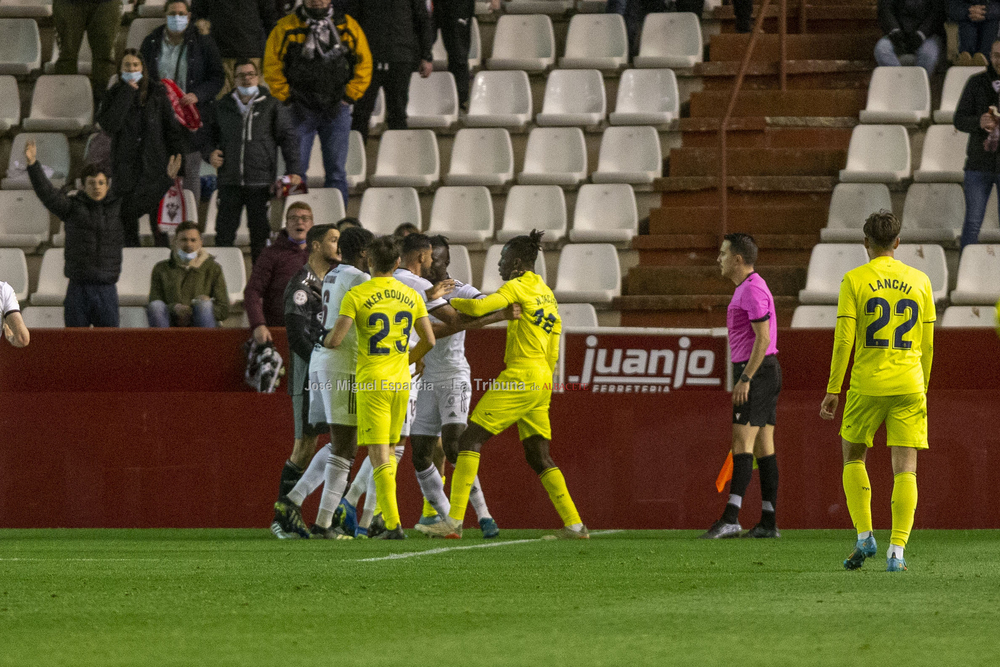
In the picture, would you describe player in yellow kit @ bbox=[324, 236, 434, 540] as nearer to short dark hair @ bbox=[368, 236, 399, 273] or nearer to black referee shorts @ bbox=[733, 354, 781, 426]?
short dark hair @ bbox=[368, 236, 399, 273]

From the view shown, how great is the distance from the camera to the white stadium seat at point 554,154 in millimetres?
14570

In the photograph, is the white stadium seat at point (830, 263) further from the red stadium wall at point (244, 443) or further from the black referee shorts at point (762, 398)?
the black referee shorts at point (762, 398)

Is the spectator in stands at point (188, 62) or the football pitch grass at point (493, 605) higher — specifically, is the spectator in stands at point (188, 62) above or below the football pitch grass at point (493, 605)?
above

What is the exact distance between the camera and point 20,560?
26.7 ft

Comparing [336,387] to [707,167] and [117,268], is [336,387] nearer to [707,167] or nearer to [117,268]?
[117,268]

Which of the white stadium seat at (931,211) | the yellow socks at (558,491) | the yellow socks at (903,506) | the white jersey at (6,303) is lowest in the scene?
the yellow socks at (558,491)

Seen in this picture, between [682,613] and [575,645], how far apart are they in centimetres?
95

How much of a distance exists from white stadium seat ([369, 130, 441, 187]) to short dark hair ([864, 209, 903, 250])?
796 cm

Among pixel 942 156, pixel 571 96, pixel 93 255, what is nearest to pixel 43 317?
pixel 93 255

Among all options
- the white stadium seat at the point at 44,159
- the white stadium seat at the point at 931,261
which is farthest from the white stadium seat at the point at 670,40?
the white stadium seat at the point at 44,159

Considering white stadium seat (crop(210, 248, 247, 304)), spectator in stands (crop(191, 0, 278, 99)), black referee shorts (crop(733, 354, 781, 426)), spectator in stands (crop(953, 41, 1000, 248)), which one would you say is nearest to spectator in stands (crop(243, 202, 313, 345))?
white stadium seat (crop(210, 248, 247, 304))

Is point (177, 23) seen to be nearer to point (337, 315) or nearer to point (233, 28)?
point (233, 28)

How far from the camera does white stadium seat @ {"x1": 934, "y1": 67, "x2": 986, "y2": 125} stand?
47.1 feet

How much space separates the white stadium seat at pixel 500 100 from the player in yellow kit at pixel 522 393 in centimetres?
560
